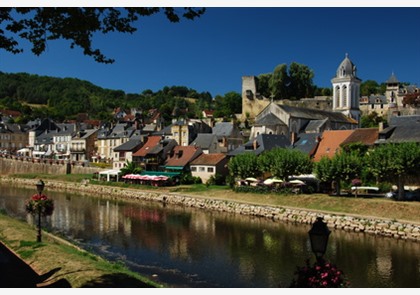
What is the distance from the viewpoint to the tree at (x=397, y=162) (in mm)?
25722

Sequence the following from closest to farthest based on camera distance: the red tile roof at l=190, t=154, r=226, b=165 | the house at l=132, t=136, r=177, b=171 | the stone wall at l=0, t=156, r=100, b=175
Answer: the red tile roof at l=190, t=154, r=226, b=165, the house at l=132, t=136, r=177, b=171, the stone wall at l=0, t=156, r=100, b=175

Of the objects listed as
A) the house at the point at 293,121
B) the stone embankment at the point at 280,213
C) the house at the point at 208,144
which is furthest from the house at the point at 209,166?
the house at the point at 293,121

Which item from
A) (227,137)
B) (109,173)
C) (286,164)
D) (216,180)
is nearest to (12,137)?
(109,173)

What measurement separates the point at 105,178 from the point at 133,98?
11583cm

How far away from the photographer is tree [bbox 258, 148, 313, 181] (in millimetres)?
32625

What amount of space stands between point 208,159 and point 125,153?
14.2 m

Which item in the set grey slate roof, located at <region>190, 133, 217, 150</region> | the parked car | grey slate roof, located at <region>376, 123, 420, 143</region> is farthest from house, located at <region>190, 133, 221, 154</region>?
the parked car

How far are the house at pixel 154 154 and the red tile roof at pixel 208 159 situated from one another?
5554mm

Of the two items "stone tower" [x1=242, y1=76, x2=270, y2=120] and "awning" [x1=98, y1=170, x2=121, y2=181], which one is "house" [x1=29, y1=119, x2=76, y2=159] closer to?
"awning" [x1=98, y1=170, x2=121, y2=181]

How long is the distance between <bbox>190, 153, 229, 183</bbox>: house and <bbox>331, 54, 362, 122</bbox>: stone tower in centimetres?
2950

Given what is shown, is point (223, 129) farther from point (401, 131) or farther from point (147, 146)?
point (401, 131)

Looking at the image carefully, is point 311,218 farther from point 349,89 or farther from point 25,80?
point 25,80

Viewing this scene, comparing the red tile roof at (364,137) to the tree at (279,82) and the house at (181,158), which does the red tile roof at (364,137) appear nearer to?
the house at (181,158)

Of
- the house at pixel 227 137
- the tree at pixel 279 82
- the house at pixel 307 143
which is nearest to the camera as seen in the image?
the house at pixel 307 143
